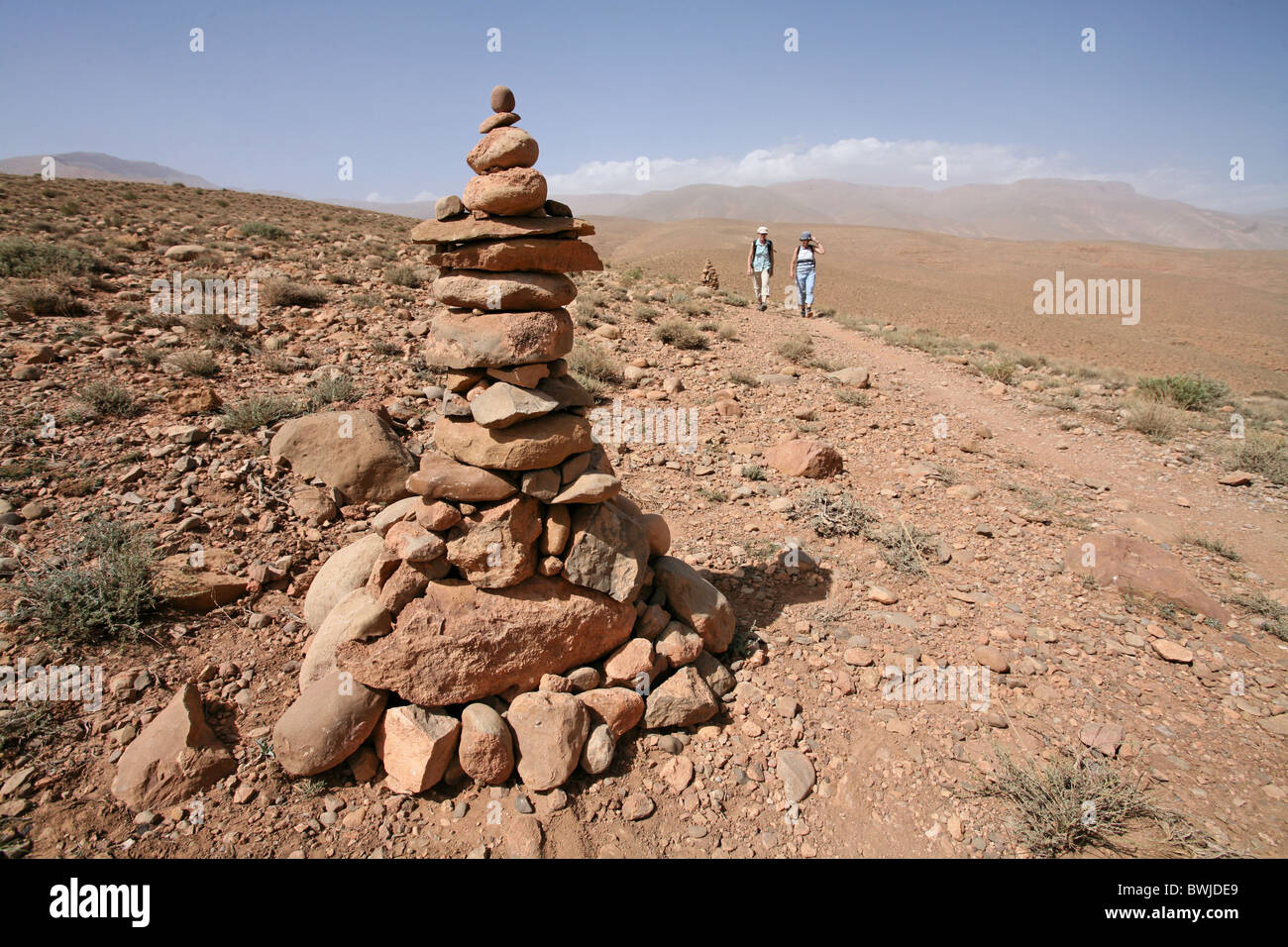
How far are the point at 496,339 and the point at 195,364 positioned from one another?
5.60m

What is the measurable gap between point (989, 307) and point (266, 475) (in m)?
28.2

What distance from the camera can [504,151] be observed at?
3279 millimetres

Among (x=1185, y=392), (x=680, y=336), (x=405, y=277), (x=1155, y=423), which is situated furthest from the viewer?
(x=405, y=277)

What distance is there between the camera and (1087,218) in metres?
164

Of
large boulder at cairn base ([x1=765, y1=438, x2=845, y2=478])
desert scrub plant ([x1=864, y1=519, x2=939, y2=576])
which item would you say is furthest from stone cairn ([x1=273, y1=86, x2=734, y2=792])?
large boulder at cairn base ([x1=765, y1=438, x2=845, y2=478])

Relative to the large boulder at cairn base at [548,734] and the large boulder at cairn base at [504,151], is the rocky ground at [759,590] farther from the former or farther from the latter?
the large boulder at cairn base at [504,151]

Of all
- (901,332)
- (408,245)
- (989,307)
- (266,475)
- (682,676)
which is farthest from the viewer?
(989,307)

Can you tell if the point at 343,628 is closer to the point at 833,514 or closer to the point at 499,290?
the point at 499,290

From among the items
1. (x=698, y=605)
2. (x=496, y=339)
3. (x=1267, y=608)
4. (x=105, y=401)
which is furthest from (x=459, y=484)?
(x=1267, y=608)

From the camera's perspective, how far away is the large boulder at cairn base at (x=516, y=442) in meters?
3.37
